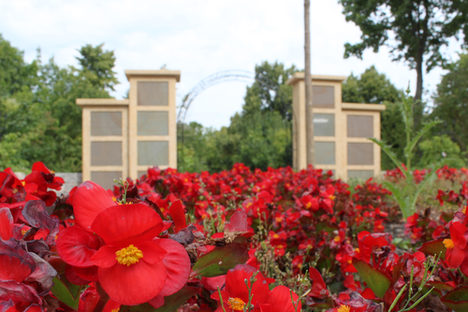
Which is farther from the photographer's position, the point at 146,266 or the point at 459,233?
the point at 459,233

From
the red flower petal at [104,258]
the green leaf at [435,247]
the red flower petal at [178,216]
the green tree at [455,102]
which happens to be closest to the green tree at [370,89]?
the green tree at [455,102]

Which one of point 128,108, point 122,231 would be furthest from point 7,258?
point 128,108

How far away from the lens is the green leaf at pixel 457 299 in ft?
2.30

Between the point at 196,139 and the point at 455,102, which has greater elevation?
the point at 455,102

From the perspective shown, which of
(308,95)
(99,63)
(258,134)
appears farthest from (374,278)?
(99,63)

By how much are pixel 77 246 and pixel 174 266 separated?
104 millimetres

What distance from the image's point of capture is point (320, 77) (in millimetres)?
9820

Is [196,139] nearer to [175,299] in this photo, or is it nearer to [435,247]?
[435,247]

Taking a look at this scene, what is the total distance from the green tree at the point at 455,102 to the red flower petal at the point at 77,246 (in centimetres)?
1907

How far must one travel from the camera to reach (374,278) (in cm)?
76

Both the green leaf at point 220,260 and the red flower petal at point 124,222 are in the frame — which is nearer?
the red flower petal at point 124,222

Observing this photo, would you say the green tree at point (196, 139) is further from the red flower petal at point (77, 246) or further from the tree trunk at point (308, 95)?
the red flower petal at point (77, 246)

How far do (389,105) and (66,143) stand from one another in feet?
48.2

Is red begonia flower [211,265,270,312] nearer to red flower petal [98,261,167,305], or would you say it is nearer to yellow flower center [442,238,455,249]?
red flower petal [98,261,167,305]
